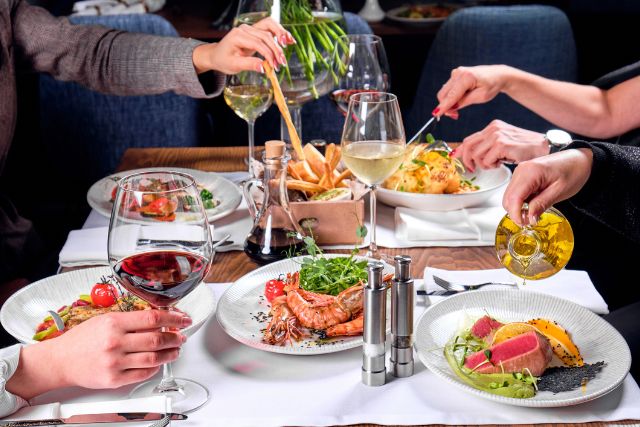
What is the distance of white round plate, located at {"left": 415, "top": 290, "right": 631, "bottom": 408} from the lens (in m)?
1.04

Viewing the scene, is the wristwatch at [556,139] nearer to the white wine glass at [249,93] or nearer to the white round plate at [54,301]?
the white wine glass at [249,93]

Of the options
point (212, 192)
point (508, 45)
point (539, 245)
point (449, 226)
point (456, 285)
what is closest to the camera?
point (539, 245)

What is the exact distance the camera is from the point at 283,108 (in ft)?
5.86

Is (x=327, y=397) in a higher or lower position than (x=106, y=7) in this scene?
lower

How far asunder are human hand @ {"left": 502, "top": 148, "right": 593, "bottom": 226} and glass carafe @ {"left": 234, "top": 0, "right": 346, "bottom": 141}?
707 mm

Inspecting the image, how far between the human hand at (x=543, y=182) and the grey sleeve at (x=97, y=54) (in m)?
0.98

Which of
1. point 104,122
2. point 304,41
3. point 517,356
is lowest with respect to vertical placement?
point 104,122

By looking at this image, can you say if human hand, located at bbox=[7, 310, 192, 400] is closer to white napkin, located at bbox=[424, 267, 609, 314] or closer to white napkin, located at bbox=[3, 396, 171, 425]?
white napkin, located at bbox=[3, 396, 171, 425]

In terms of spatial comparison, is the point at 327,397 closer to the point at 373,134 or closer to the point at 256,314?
the point at 256,314

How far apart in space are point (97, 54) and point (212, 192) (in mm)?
552

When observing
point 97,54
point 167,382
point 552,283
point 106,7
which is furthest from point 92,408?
point 106,7

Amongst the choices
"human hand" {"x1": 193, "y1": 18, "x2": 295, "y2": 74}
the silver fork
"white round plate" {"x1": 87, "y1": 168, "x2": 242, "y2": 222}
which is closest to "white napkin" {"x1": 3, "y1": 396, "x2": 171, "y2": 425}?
the silver fork

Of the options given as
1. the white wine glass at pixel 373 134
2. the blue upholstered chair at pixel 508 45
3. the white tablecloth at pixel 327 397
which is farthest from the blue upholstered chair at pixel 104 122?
the white tablecloth at pixel 327 397

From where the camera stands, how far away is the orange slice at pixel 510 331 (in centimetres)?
111
